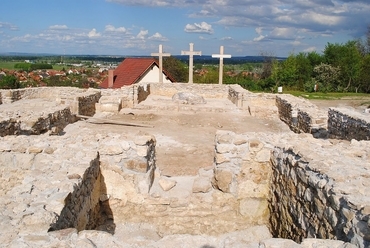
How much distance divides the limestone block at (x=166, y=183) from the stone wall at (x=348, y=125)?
150 inches

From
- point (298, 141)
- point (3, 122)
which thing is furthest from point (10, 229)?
point (3, 122)

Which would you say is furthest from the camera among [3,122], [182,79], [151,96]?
[182,79]

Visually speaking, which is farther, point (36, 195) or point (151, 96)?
point (151, 96)

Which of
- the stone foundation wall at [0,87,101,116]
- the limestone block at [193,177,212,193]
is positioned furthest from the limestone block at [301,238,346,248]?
the stone foundation wall at [0,87,101,116]

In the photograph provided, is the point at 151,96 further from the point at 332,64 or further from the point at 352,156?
the point at 332,64

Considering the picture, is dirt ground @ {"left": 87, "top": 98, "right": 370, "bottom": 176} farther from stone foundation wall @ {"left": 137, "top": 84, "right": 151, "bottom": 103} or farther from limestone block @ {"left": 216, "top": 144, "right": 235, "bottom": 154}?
stone foundation wall @ {"left": 137, "top": 84, "right": 151, "bottom": 103}

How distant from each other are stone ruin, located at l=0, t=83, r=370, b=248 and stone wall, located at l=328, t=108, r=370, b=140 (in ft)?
0.14

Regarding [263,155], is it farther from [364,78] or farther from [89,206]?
[364,78]

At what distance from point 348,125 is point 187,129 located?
191 inches

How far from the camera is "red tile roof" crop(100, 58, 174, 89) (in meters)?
26.4

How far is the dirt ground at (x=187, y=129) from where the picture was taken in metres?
7.18

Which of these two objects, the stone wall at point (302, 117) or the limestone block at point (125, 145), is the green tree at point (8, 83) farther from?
the limestone block at point (125, 145)

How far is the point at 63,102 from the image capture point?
1210 centimetres

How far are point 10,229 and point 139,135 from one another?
8.42 ft
